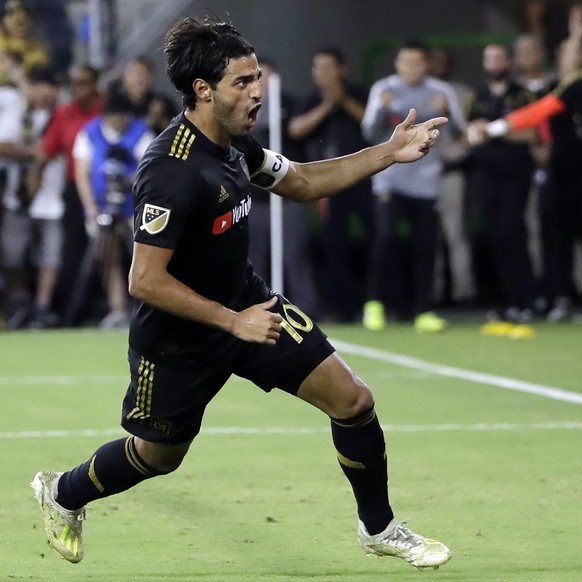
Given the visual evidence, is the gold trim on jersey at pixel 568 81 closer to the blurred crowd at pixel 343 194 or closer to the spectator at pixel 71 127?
the blurred crowd at pixel 343 194

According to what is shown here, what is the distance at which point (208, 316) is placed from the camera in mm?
5367

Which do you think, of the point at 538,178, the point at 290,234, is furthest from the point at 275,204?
the point at 538,178

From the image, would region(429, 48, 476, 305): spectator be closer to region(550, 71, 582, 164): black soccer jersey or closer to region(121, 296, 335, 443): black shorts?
region(550, 71, 582, 164): black soccer jersey

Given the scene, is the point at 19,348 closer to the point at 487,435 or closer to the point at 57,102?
the point at 57,102

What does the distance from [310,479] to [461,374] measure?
4255 millimetres

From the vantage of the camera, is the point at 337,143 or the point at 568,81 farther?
the point at 337,143

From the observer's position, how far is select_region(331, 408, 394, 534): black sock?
19.3 feet

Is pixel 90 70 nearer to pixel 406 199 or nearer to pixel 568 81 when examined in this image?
pixel 406 199

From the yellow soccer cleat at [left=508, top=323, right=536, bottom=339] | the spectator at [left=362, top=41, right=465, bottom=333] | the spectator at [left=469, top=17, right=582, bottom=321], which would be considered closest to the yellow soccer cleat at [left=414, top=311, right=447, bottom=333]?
the spectator at [left=362, top=41, right=465, bottom=333]

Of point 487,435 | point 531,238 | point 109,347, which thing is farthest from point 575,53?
point 487,435

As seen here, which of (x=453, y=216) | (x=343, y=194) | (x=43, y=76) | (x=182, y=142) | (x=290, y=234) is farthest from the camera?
(x=453, y=216)

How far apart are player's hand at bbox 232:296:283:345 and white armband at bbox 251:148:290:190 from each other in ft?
3.05

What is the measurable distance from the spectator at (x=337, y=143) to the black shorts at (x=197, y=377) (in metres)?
9.33

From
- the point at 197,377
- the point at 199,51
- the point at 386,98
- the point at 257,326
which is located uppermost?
the point at 199,51
